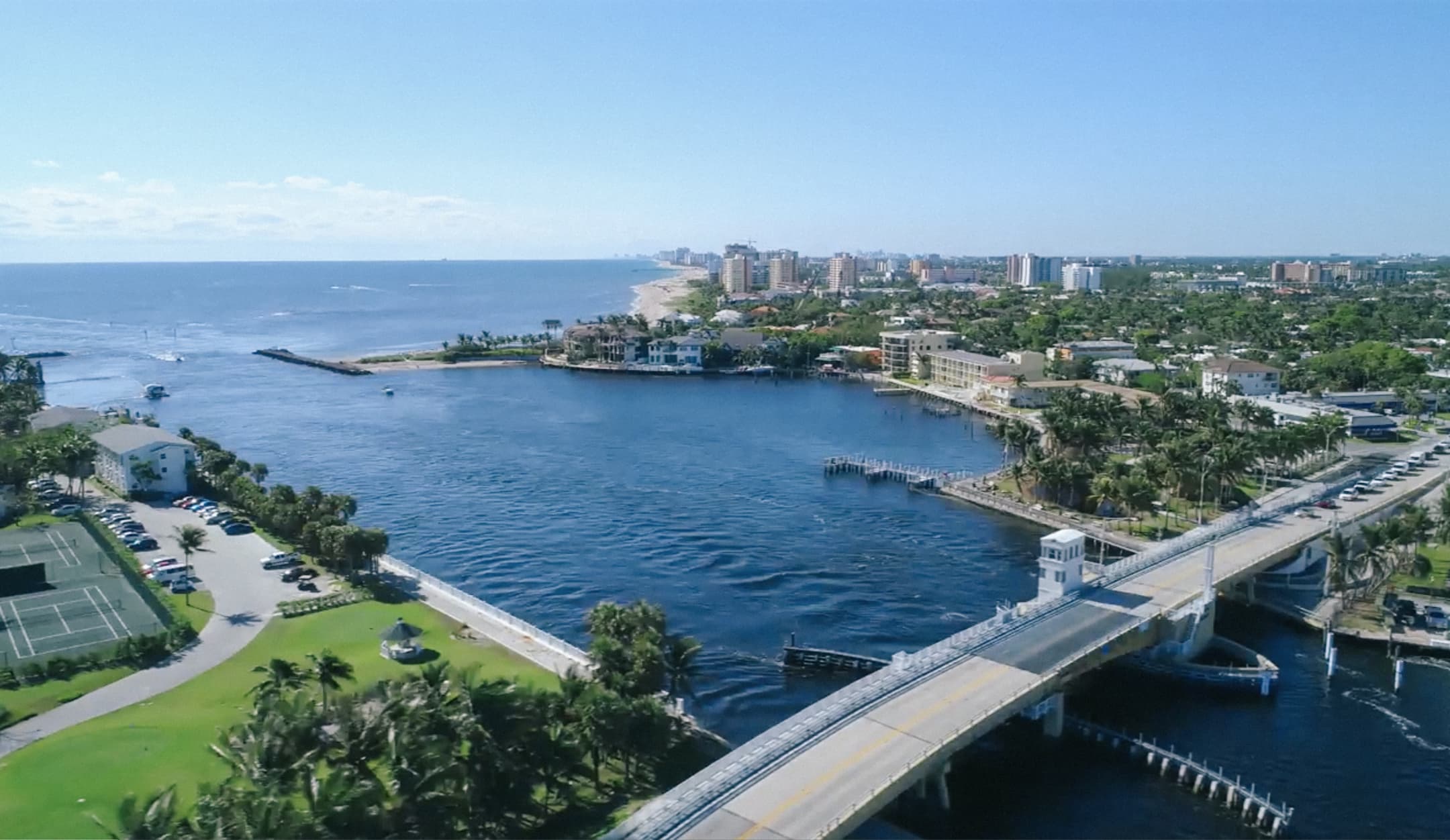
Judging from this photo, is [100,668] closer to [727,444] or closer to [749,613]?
[749,613]

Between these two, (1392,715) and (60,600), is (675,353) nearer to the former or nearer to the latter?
(60,600)

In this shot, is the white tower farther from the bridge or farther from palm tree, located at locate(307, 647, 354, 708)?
palm tree, located at locate(307, 647, 354, 708)

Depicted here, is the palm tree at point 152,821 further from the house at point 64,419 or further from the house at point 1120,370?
the house at point 1120,370

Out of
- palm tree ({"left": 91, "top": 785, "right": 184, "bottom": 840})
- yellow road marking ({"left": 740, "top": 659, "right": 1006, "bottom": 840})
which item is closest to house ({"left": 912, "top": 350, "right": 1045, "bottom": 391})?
yellow road marking ({"left": 740, "top": 659, "right": 1006, "bottom": 840})

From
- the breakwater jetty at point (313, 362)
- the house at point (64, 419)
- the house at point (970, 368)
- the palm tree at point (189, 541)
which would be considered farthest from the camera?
the breakwater jetty at point (313, 362)

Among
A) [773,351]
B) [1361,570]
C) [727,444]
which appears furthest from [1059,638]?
[773,351]

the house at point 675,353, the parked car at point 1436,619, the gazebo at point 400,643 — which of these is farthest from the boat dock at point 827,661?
the house at point 675,353
